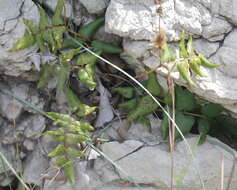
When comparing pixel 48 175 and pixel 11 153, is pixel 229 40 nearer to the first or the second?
pixel 48 175

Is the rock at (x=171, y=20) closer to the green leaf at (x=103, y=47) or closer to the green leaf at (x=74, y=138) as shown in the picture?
the green leaf at (x=103, y=47)

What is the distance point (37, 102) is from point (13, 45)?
1.16 ft

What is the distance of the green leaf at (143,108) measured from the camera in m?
2.22

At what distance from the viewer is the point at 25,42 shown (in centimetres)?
216

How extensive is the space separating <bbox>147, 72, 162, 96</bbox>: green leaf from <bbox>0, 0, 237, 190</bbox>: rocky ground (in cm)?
7

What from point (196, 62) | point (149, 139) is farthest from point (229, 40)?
point (149, 139)

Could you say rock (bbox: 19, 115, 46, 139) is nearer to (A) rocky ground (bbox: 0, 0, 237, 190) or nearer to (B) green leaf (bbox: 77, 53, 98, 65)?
(A) rocky ground (bbox: 0, 0, 237, 190)

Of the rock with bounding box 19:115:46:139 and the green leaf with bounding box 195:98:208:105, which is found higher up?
the green leaf with bounding box 195:98:208:105

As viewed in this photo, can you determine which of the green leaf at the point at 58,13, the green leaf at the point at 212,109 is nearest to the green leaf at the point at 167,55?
the green leaf at the point at 212,109

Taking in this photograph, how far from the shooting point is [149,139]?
231 cm

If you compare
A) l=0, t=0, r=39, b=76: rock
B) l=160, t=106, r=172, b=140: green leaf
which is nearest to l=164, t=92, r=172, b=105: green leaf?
l=160, t=106, r=172, b=140: green leaf

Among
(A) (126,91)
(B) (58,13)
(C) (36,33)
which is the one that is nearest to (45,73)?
(C) (36,33)

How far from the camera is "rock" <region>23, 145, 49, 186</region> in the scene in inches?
93.4

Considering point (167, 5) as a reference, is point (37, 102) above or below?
below
